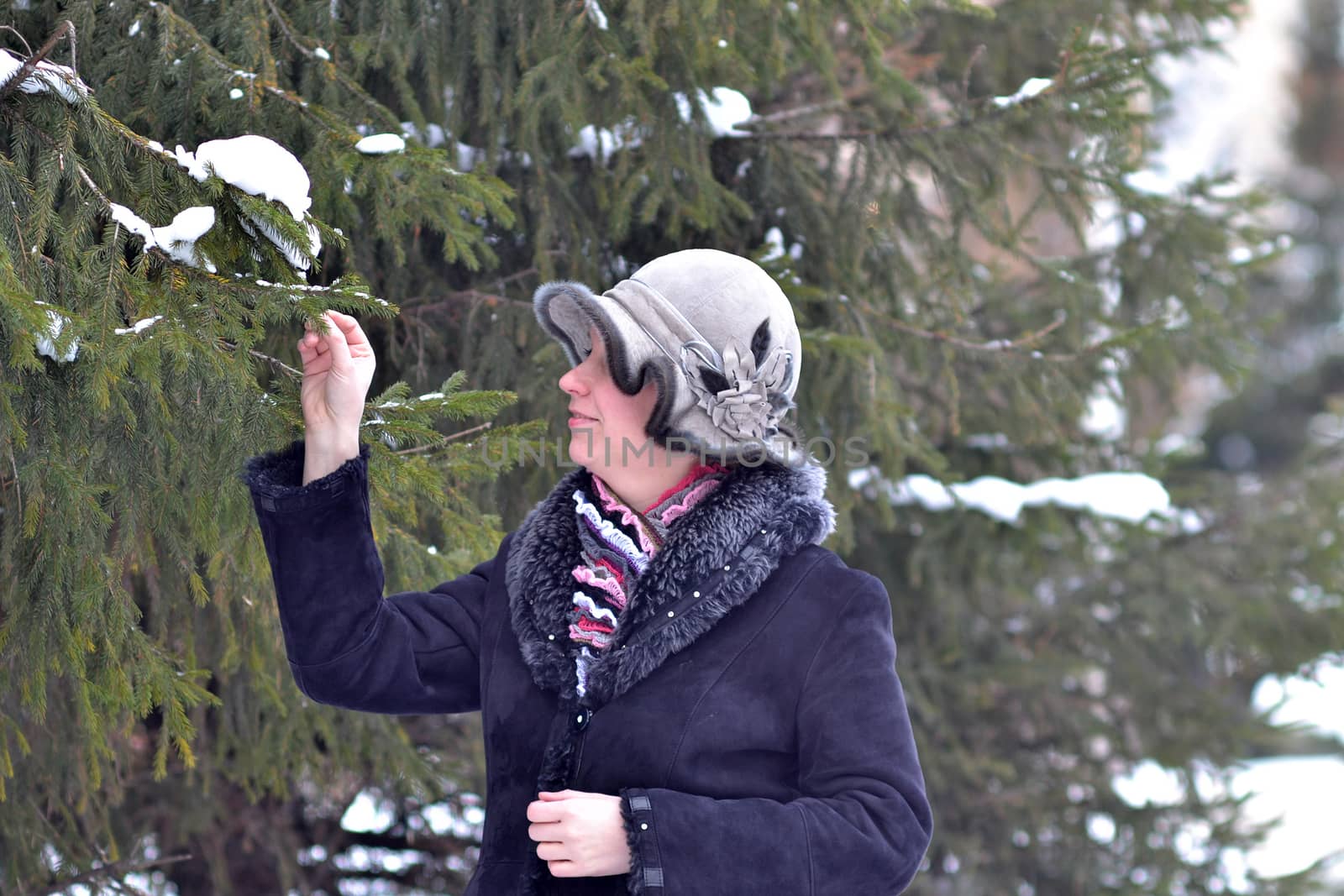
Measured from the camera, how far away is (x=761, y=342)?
210 centimetres

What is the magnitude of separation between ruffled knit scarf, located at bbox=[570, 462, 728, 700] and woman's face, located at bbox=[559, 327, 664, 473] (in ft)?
0.21

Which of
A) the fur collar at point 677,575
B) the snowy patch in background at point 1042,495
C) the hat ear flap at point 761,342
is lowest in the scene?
the snowy patch in background at point 1042,495

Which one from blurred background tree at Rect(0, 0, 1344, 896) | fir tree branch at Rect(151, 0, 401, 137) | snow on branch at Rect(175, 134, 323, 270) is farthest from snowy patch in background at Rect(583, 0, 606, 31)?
snow on branch at Rect(175, 134, 323, 270)

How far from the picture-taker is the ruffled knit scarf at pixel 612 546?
81.1 inches

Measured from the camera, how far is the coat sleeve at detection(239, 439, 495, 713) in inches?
78.4

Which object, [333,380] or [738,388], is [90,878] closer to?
[333,380]

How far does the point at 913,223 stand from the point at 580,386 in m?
2.42

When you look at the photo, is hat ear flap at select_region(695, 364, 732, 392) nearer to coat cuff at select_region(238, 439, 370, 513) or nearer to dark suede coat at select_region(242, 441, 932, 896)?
dark suede coat at select_region(242, 441, 932, 896)

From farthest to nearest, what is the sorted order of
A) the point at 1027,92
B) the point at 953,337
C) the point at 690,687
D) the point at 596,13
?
1. the point at 953,337
2. the point at 1027,92
3. the point at 596,13
4. the point at 690,687

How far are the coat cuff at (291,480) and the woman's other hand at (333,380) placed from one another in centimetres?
5

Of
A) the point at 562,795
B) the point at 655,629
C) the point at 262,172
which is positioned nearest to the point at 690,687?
the point at 655,629

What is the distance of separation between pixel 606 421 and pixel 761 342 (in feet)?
0.94

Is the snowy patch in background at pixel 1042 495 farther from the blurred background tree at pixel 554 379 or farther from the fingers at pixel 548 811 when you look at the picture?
the fingers at pixel 548 811

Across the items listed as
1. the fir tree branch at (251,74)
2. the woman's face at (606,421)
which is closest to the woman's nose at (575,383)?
the woman's face at (606,421)
